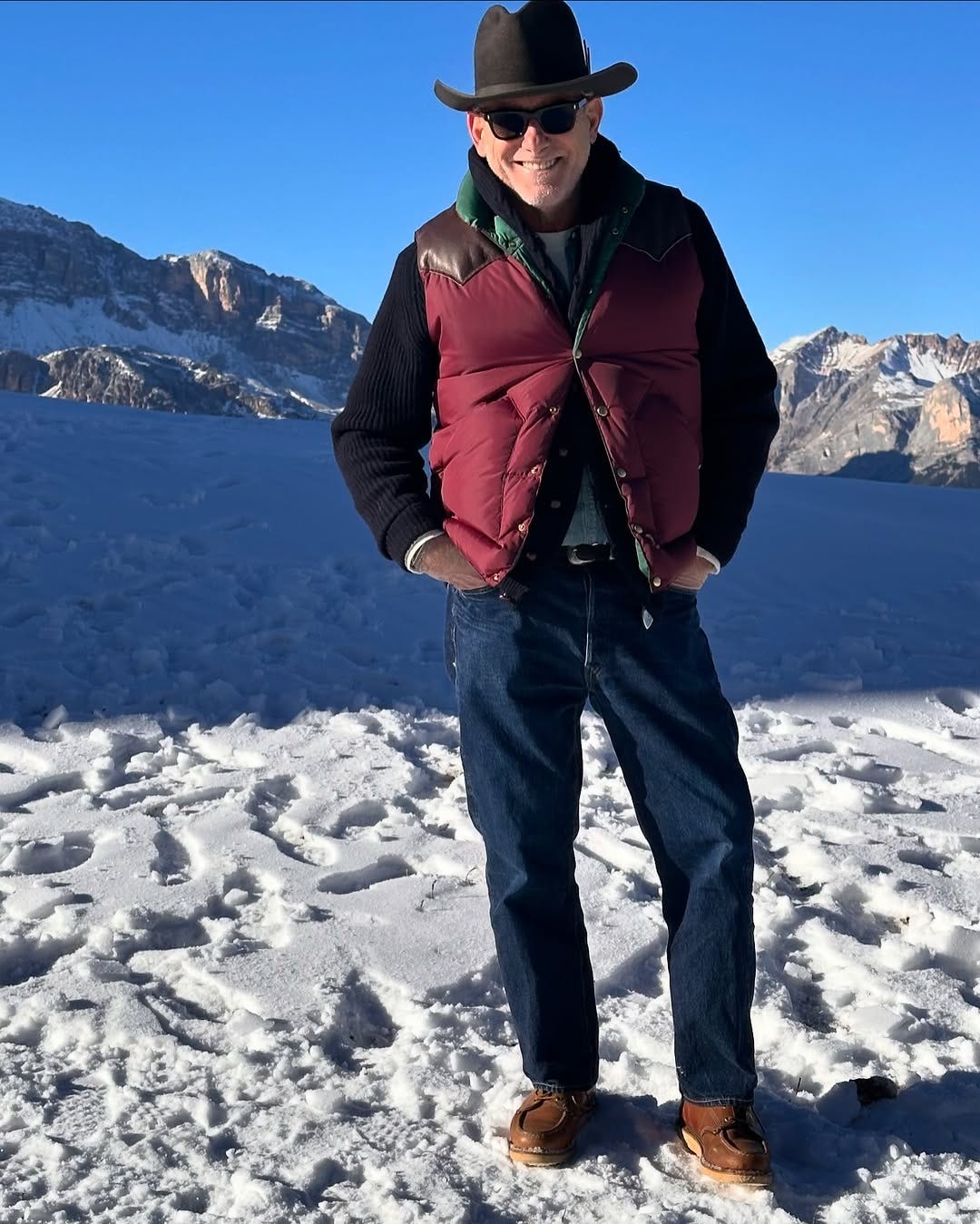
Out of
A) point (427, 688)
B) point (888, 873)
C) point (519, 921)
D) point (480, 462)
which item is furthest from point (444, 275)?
point (427, 688)

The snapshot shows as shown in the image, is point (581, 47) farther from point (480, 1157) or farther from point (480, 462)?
point (480, 1157)

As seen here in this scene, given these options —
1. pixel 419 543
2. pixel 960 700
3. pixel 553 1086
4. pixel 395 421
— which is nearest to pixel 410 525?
pixel 419 543

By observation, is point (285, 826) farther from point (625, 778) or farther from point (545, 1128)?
point (625, 778)

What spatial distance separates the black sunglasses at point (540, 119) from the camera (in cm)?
209

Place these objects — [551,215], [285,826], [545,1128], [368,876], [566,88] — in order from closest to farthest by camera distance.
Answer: [566,88] < [551,215] < [545,1128] < [368,876] < [285,826]

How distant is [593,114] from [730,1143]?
1.82 metres

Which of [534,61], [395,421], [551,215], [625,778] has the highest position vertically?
[534,61]

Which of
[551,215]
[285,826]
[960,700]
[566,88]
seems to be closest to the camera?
[566,88]

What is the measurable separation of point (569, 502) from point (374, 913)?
5.65 ft

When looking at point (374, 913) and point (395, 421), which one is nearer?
point (395, 421)

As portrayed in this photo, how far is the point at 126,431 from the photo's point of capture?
34.9 feet

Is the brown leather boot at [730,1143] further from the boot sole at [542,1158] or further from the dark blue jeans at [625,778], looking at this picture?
the boot sole at [542,1158]

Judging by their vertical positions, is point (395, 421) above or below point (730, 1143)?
above

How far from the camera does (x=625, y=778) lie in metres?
2.25
